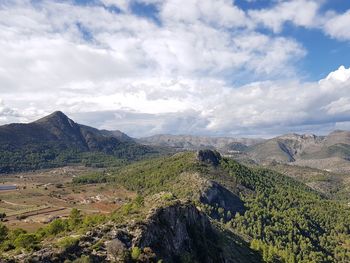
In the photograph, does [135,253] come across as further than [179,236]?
No

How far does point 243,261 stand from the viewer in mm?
151875

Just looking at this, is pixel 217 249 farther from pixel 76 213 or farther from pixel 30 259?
pixel 30 259

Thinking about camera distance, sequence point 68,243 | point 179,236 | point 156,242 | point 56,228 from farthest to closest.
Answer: point 56,228 < point 179,236 < point 156,242 < point 68,243

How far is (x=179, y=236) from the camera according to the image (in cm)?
11144

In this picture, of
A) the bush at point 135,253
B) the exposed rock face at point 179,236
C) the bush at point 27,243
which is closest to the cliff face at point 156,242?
the exposed rock face at point 179,236

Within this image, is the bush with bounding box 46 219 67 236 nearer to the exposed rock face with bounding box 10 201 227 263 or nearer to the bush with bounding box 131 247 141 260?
the exposed rock face with bounding box 10 201 227 263

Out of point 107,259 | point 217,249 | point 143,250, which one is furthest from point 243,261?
point 107,259

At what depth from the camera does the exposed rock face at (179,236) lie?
97625mm

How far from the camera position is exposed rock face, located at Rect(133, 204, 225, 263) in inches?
3844

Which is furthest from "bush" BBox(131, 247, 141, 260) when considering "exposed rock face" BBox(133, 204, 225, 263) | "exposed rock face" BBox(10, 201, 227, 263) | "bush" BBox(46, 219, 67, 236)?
"bush" BBox(46, 219, 67, 236)

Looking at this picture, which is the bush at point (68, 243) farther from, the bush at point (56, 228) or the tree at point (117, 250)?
the bush at point (56, 228)

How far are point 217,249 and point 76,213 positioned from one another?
53929 millimetres

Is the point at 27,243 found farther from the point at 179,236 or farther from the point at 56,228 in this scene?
the point at 179,236

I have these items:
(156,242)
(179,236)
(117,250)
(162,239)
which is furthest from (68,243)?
(179,236)
